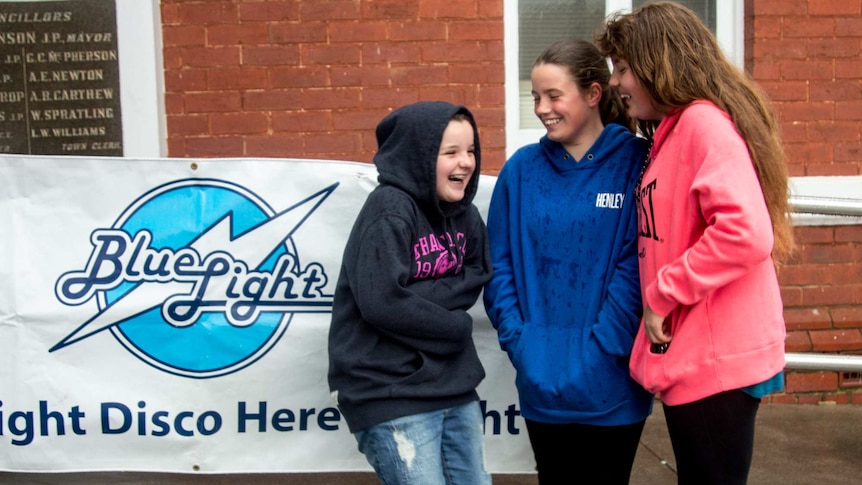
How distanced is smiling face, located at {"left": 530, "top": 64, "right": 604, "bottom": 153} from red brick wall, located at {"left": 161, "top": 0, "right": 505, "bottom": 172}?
2.50 metres

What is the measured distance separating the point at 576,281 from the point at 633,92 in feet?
1.75

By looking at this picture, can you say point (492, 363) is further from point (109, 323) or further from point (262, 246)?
point (109, 323)

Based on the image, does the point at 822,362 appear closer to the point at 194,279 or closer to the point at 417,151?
the point at 417,151

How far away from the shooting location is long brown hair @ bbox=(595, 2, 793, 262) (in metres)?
2.27

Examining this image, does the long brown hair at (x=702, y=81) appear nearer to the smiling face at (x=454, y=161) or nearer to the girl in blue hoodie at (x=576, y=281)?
the girl in blue hoodie at (x=576, y=281)

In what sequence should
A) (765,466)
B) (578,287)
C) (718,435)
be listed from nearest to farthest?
1. (718,435)
2. (578,287)
3. (765,466)

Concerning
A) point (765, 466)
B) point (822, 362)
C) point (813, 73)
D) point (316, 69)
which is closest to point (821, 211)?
point (822, 362)

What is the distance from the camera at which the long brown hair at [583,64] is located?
2539mm

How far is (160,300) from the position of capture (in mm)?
3270

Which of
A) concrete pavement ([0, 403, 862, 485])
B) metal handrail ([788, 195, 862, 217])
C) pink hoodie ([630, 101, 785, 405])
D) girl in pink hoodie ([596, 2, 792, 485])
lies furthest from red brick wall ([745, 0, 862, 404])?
pink hoodie ([630, 101, 785, 405])

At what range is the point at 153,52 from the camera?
16.5 feet

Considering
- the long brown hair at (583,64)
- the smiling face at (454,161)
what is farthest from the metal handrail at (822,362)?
the smiling face at (454,161)

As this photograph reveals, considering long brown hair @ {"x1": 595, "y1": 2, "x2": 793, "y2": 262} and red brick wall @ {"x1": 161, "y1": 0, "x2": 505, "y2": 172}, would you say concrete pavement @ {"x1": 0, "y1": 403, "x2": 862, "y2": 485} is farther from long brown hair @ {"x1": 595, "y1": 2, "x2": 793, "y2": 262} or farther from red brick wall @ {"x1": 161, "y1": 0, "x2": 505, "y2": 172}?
long brown hair @ {"x1": 595, "y1": 2, "x2": 793, "y2": 262}

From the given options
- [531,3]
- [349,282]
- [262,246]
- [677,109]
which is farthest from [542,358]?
Answer: [531,3]
